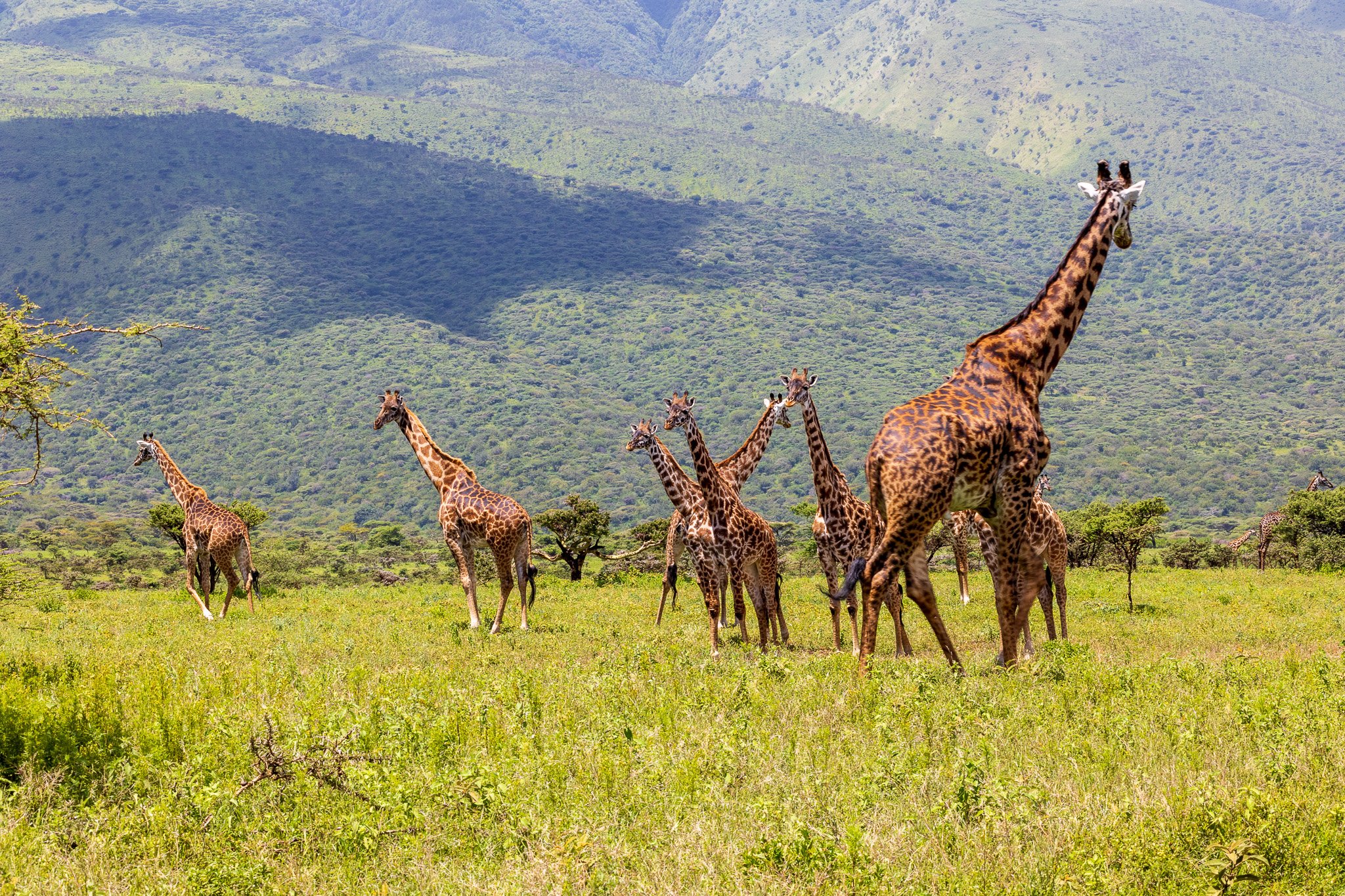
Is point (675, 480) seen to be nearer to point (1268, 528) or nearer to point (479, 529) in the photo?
point (479, 529)

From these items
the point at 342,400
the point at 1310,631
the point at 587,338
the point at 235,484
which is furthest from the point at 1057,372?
the point at 1310,631

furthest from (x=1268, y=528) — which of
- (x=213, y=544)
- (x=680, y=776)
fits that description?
(x=680, y=776)

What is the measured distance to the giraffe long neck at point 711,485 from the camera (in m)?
16.3

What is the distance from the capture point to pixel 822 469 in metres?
16.8

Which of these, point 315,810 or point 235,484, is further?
point 235,484

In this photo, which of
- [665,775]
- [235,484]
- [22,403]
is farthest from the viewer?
[235,484]

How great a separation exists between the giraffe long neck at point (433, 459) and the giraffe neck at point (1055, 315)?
11.1m

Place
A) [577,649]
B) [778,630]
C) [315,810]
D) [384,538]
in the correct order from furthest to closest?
[384,538] → [778,630] → [577,649] → [315,810]

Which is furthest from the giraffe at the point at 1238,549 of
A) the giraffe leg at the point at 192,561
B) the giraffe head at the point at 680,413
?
the giraffe leg at the point at 192,561

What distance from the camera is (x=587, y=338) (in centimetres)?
19700

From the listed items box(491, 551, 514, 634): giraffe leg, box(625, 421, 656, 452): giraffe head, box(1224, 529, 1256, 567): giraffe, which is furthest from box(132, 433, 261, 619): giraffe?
box(1224, 529, 1256, 567): giraffe

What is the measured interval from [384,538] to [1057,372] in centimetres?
11481

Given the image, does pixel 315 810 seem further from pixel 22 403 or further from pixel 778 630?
pixel 778 630

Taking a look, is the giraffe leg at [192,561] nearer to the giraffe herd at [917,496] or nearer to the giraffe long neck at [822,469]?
the giraffe herd at [917,496]
